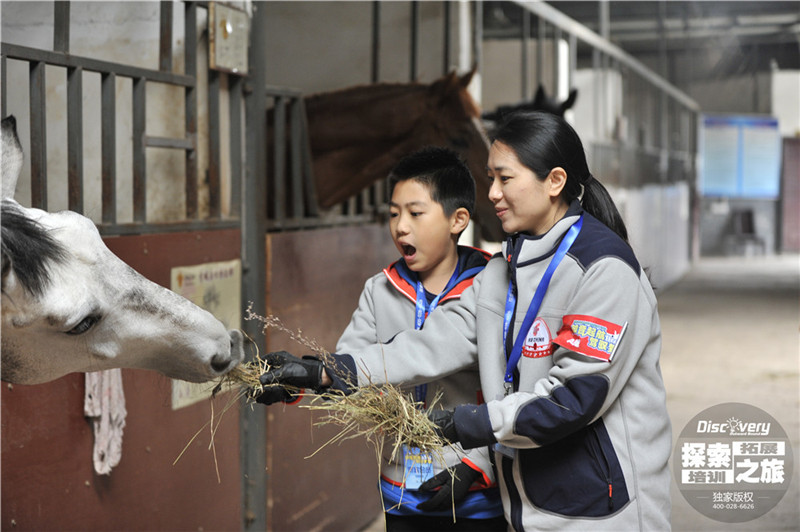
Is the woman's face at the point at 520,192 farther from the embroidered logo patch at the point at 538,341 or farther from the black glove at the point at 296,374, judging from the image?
the black glove at the point at 296,374

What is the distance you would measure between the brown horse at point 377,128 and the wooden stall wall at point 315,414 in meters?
0.25

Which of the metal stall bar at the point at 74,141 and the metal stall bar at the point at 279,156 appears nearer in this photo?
the metal stall bar at the point at 74,141

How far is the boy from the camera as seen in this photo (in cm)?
149

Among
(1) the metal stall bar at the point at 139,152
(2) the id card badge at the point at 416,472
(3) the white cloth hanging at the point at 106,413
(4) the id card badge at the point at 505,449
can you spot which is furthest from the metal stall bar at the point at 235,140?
(4) the id card badge at the point at 505,449

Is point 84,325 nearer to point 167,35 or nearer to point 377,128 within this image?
point 167,35

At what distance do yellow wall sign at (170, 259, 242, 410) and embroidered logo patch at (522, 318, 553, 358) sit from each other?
41.9 inches

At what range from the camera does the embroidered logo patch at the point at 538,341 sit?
132 cm

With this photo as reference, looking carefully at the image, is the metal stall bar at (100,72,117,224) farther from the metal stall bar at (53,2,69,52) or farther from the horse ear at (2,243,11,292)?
the horse ear at (2,243,11,292)

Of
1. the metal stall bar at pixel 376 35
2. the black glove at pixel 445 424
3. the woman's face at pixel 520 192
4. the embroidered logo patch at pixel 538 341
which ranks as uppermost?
the metal stall bar at pixel 376 35

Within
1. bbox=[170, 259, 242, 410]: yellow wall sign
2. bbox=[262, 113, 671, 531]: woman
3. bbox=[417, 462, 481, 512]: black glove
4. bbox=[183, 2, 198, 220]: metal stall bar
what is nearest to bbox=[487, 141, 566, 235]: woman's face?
bbox=[262, 113, 671, 531]: woman

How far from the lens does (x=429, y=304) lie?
1.60 meters

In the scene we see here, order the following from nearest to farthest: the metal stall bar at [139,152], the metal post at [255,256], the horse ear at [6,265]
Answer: the horse ear at [6,265], the metal stall bar at [139,152], the metal post at [255,256]

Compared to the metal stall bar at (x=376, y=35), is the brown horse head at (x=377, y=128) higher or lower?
lower

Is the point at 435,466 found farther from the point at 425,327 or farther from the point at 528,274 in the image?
the point at 528,274
